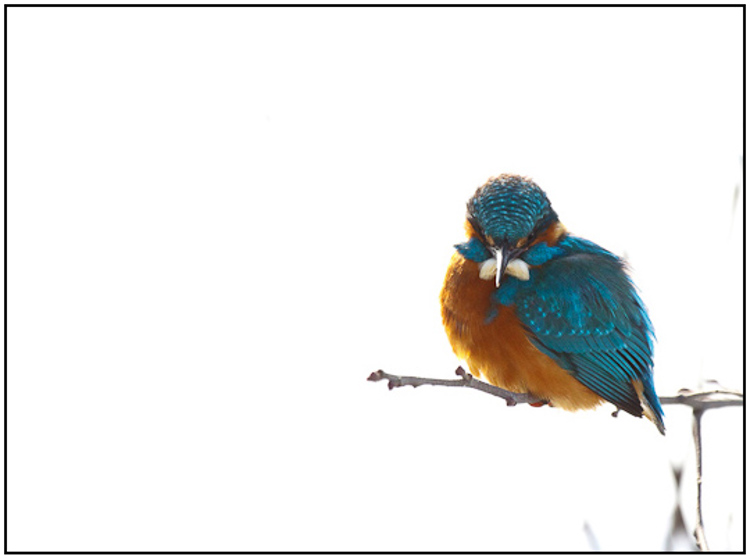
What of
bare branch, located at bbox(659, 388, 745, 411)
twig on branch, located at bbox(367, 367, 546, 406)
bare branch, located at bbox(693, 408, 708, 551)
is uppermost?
twig on branch, located at bbox(367, 367, 546, 406)

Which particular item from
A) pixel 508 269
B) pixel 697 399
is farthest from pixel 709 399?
pixel 508 269

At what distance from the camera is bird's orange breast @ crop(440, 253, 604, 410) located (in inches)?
138

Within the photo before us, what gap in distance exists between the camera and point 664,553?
8.36ft

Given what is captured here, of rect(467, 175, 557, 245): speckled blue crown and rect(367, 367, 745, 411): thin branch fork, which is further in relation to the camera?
rect(467, 175, 557, 245): speckled blue crown

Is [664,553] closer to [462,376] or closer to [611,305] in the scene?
[462,376]

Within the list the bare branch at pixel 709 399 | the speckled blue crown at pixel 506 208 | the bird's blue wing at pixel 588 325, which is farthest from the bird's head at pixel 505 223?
the bare branch at pixel 709 399

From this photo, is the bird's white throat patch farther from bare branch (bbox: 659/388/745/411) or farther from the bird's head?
bare branch (bbox: 659/388/745/411)

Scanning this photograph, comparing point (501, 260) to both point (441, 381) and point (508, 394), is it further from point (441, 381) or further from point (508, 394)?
point (441, 381)

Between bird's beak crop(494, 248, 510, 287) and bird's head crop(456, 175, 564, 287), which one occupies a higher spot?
bird's head crop(456, 175, 564, 287)

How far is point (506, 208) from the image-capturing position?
3.25 metres

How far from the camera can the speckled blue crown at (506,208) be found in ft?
10.7

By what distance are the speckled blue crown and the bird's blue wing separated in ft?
0.98

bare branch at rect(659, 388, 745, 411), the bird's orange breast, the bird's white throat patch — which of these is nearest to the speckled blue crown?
the bird's white throat patch

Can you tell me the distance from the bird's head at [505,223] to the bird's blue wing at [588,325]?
0.46 feet
